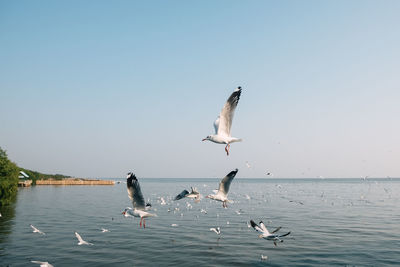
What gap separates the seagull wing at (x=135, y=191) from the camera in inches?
417

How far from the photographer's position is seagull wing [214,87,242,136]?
29.0 feet

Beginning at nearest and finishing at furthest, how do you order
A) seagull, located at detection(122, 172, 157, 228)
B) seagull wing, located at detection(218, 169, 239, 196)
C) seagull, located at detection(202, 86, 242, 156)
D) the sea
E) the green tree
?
1. seagull, located at detection(202, 86, 242, 156)
2. seagull, located at detection(122, 172, 157, 228)
3. seagull wing, located at detection(218, 169, 239, 196)
4. the sea
5. the green tree

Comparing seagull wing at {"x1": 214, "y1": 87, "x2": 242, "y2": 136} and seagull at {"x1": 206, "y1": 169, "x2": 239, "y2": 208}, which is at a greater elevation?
seagull wing at {"x1": 214, "y1": 87, "x2": 242, "y2": 136}

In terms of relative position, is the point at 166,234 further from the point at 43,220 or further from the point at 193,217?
the point at 43,220

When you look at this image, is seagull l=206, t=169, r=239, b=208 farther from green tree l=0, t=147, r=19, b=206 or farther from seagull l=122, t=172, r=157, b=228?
green tree l=0, t=147, r=19, b=206

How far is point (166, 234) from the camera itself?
25.5 m

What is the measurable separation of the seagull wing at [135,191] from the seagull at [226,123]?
131 inches

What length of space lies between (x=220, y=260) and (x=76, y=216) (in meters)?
22.9

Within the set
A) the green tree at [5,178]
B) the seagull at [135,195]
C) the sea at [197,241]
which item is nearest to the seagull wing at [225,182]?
the seagull at [135,195]

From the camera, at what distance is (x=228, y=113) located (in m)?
8.96

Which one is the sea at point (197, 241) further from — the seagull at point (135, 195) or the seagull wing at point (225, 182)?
the seagull wing at point (225, 182)

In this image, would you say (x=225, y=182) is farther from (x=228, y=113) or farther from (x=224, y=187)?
(x=228, y=113)

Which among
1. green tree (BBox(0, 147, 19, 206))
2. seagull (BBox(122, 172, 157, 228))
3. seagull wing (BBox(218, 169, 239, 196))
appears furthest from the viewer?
green tree (BBox(0, 147, 19, 206))

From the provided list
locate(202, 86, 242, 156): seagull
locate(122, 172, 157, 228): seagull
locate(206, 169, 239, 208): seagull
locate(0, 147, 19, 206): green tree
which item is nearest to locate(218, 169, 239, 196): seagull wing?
locate(206, 169, 239, 208): seagull
